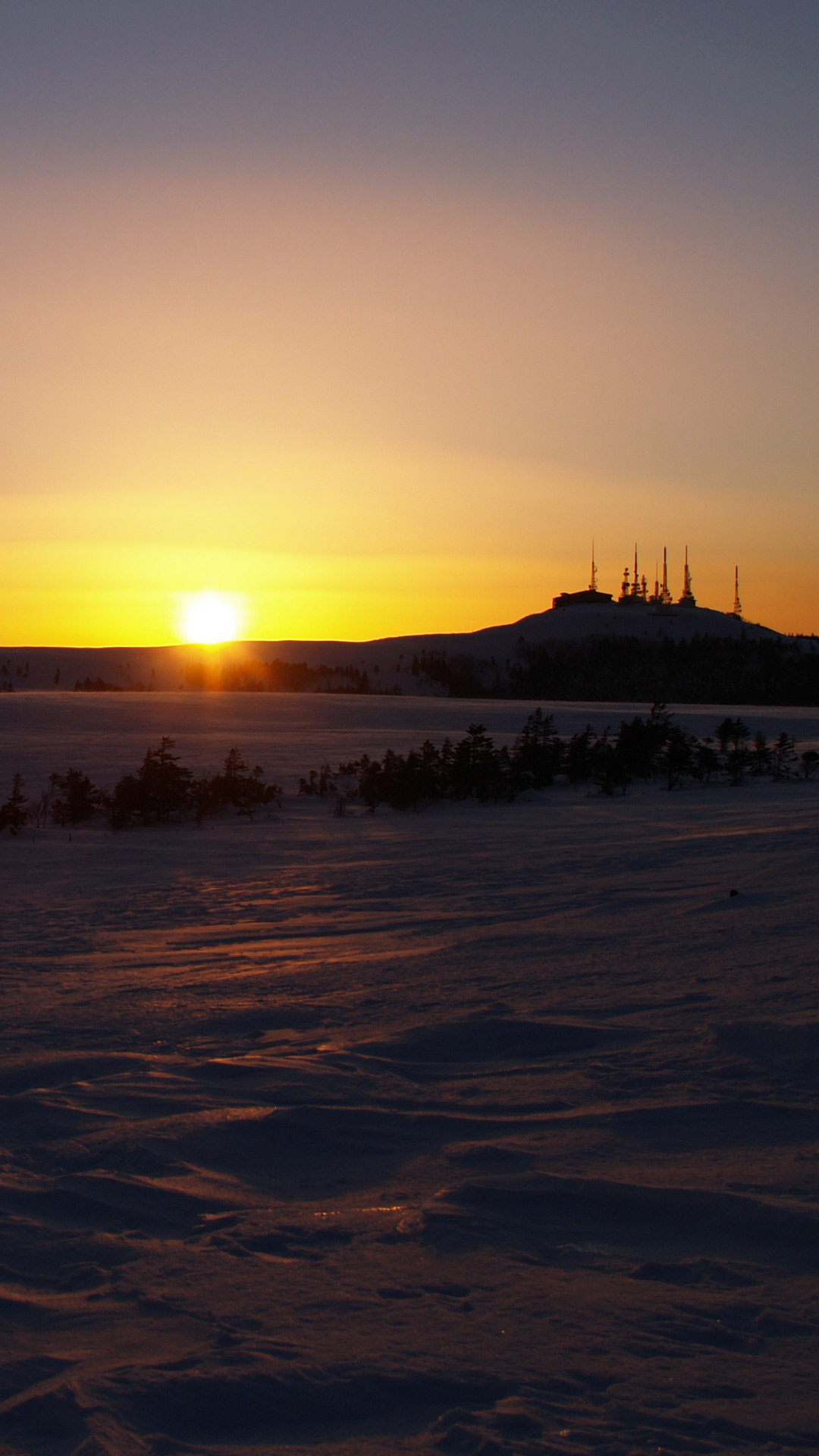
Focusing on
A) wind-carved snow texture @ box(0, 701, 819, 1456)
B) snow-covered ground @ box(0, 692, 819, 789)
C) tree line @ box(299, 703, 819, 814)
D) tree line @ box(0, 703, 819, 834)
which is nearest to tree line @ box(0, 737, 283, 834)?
tree line @ box(0, 703, 819, 834)

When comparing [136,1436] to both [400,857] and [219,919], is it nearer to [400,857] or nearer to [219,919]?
[219,919]

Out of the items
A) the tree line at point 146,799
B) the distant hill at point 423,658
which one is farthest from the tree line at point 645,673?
the tree line at point 146,799

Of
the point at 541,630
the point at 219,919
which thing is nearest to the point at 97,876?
the point at 219,919

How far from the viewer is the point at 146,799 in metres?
12.7

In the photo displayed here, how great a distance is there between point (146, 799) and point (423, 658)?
3928 centimetres

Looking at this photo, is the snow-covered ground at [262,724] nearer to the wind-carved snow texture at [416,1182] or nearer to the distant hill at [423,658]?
the distant hill at [423,658]

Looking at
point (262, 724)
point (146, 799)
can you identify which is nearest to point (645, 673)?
point (262, 724)

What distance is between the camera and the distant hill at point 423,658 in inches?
1657

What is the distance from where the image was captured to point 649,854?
8984mm

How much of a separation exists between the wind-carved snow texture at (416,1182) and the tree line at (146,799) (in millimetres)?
5625

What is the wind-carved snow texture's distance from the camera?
221cm

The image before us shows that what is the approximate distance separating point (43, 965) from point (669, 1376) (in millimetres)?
4523

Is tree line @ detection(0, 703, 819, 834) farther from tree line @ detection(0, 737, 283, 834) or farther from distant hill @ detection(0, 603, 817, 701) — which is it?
distant hill @ detection(0, 603, 817, 701)

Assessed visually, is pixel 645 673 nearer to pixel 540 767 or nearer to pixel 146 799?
pixel 540 767
